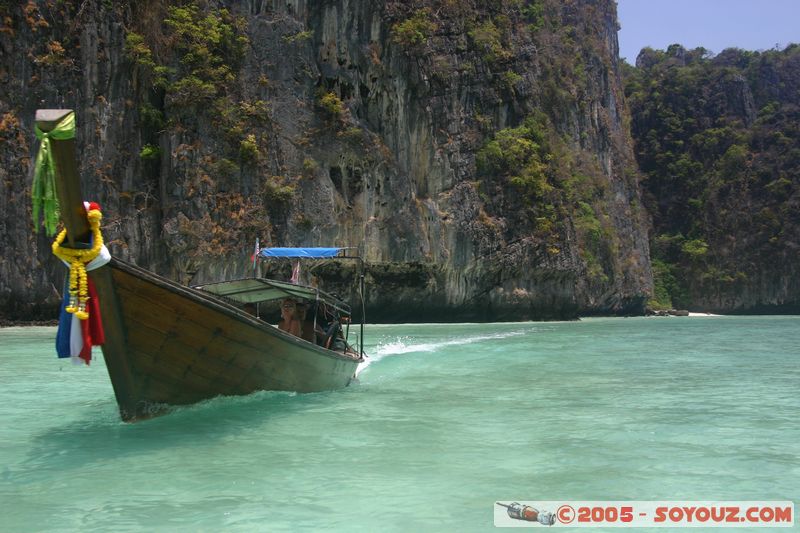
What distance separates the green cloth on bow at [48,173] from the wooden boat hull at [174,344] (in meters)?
0.85

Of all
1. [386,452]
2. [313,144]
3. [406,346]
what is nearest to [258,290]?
[386,452]

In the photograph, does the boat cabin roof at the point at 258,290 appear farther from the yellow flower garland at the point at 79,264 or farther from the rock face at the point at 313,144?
the rock face at the point at 313,144

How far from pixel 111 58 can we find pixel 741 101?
4976 centimetres

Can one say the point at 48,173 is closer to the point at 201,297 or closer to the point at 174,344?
the point at 201,297

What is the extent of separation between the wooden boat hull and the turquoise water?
28cm

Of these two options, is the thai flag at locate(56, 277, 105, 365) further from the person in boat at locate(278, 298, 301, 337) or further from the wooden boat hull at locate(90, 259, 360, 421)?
the person in boat at locate(278, 298, 301, 337)

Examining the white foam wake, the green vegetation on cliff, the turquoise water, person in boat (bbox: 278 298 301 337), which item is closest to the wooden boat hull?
the turquoise water

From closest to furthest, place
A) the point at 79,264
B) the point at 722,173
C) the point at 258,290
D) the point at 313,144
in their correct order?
the point at 79,264 < the point at 258,290 < the point at 313,144 < the point at 722,173

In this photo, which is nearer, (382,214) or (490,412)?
(490,412)

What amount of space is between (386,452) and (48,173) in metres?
3.38

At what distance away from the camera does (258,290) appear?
914 centimetres

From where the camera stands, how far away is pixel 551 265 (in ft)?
103

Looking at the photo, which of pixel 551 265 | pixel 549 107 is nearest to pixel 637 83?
pixel 549 107

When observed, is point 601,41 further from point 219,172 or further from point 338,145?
point 219,172
